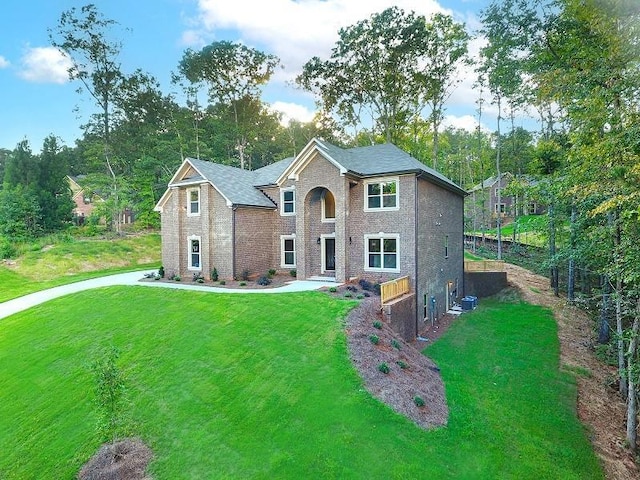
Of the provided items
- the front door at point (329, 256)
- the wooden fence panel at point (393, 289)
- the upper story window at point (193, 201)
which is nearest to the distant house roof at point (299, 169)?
the upper story window at point (193, 201)

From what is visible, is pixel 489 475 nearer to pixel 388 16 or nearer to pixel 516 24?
pixel 516 24

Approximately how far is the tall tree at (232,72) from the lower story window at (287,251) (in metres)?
19.9

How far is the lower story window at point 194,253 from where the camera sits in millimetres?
21391

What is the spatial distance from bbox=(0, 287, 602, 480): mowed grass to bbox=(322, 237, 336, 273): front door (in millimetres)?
4950

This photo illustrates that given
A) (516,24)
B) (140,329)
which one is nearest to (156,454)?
(140,329)

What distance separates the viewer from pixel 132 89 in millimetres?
40375

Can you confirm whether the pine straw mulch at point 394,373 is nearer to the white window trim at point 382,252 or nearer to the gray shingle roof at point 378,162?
the white window trim at point 382,252

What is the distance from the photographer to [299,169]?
1875 cm

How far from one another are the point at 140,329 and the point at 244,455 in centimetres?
A: 821

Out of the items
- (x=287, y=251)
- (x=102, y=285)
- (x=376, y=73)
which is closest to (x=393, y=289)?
(x=287, y=251)

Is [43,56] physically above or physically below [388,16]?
below

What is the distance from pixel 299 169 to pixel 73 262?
69.5 ft

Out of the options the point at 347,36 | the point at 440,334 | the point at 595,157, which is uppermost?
the point at 347,36

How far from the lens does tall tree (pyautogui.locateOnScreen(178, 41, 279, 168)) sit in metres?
36.8
